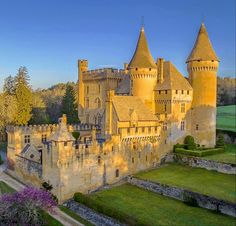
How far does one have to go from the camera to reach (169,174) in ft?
127

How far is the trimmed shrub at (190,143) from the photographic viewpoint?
44.8m

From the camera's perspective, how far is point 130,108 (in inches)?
1662

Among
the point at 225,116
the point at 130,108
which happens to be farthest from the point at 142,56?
the point at 225,116

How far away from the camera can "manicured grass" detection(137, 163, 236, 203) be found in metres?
31.0

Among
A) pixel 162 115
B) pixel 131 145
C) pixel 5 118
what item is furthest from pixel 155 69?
pixel 5 118

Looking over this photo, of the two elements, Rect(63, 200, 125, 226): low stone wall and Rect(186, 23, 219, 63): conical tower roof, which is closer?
Rect(63, 200, 125, 226): low stone wall

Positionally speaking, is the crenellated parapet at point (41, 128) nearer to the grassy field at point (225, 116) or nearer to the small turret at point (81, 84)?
the small turret at point (81, 84)

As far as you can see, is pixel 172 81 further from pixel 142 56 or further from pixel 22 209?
pixel 22 209

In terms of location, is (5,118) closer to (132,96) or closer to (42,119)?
(42,119)

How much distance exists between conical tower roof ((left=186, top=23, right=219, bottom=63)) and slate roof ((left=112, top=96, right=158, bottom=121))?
11.0 m

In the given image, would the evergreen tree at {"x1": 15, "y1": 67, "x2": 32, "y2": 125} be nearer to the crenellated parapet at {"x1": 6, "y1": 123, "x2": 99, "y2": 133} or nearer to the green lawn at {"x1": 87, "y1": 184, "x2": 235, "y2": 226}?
the crenellated parapet at {"x1": 6, "y1": 123, "x2": 99, "y2": 133}

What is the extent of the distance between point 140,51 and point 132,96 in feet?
24.7

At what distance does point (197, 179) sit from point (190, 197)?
18.0 ft

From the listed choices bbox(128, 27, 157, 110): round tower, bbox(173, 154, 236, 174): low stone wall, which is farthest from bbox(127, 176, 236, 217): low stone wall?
bbox(128, 27, 157, 110): round tower
